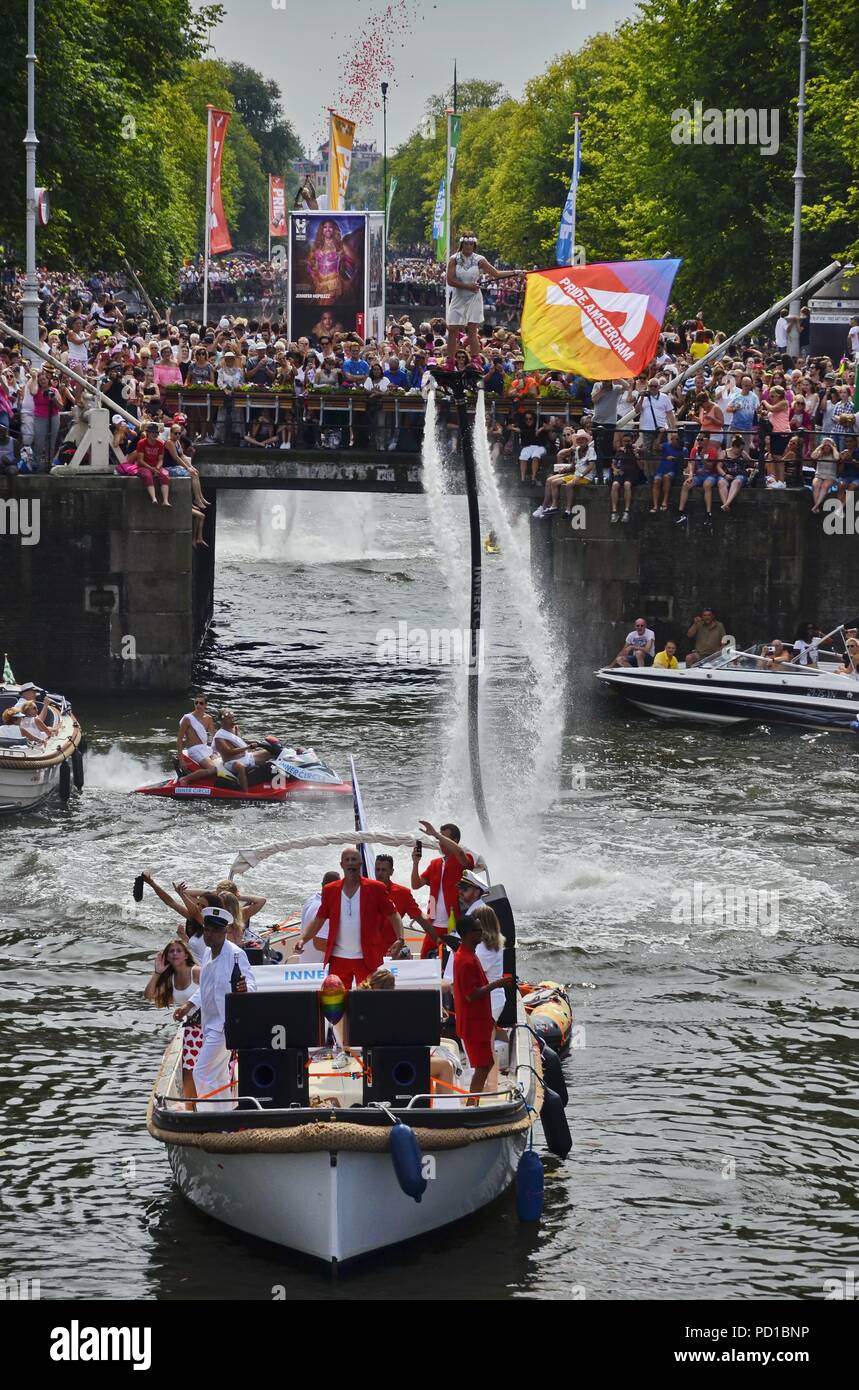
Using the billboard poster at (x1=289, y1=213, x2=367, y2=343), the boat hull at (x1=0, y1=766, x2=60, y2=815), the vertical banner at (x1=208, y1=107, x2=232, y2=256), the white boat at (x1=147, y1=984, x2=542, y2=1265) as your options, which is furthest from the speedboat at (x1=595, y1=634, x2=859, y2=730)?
the vertical banner at (x1=208, y1=107, x2=232, y2=256)

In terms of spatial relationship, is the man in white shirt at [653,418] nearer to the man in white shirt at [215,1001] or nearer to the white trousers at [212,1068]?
the man in white shirt at [215,1001]

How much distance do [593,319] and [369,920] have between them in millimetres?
17091

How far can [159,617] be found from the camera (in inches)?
1284

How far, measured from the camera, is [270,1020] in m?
13.3

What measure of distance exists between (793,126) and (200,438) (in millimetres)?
23846

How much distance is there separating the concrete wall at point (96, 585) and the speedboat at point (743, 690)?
6.93 meters

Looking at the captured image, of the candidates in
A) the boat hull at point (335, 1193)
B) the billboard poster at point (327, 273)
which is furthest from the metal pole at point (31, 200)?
the boat hull at point (335, 1193)

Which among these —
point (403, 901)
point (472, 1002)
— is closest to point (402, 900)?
point (403, 901)

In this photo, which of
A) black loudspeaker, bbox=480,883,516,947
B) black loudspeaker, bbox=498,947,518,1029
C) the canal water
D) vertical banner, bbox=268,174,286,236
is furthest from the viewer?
vertical banner, bbox=268,174,286,236

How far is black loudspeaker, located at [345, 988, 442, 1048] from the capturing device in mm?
13469

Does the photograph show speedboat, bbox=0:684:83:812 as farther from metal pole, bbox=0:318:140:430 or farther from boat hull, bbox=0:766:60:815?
metal pole, bbox=0:318:140:430

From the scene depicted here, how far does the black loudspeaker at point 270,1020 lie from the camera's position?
13.3 m

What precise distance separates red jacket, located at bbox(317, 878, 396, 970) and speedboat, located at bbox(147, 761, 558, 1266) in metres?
1.34

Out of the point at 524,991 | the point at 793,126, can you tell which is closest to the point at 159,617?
the point at 524,991
